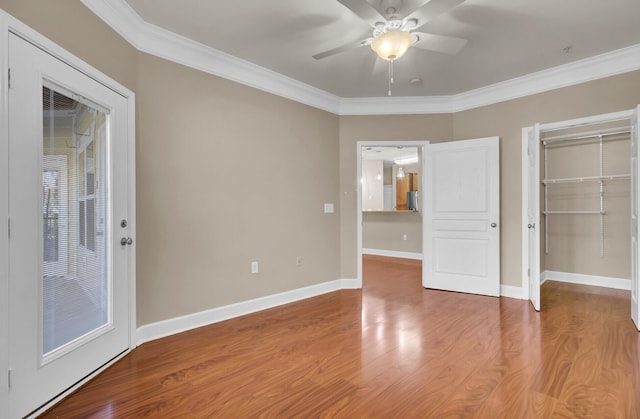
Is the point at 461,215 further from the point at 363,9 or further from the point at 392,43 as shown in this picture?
the point at 363,9

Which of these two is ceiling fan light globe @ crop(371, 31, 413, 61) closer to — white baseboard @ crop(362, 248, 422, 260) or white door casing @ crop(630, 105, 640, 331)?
white door casing @ crop(630, 105, 640, 331)

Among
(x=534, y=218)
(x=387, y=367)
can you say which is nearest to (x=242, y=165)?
(x=387, y=367)

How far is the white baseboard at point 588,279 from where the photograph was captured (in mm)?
4141

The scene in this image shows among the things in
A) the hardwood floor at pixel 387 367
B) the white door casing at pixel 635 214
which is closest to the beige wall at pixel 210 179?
the hardwood floor at pixel 387 367

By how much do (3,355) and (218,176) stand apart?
1991 millimetres

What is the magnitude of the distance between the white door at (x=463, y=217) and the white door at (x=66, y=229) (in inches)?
140

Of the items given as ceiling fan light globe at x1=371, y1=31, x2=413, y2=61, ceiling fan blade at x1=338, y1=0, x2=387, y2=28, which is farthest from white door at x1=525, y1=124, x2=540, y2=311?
ceiling fan blade at x1=338, y1=0, x2=387, y2=28

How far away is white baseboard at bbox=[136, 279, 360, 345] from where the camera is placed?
269 cm

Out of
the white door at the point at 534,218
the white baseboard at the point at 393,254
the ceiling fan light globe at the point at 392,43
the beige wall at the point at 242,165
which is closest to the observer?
the ceiling fan light globe at the point at 392,43

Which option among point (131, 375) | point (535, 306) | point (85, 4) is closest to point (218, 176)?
point (85, 4)

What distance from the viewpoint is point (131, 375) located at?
6.94 feet

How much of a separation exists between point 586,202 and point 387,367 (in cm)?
412

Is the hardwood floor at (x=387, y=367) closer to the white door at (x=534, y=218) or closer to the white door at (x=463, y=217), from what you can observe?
the white door at (x=534, y=218)

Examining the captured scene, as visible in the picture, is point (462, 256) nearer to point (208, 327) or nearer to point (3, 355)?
point (208, 327)
